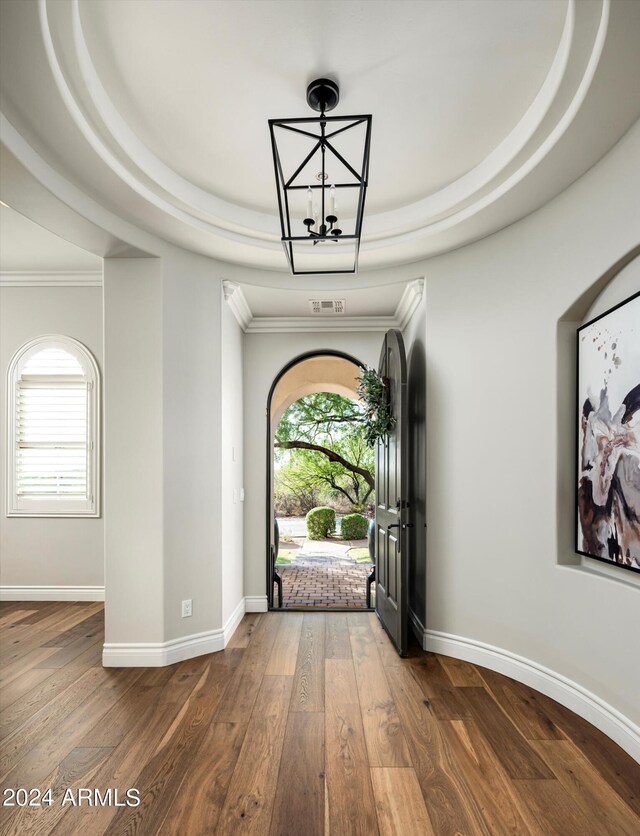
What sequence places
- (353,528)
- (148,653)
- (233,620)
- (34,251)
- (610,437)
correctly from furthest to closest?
(353,528) < (34,251) < (233,620) < (148,653) < (610,437)

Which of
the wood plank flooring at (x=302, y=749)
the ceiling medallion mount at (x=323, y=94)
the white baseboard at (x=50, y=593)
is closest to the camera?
the wood plank flooring at (x=302, y=749)

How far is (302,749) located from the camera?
242cm

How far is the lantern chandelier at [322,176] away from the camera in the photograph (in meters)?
2.25

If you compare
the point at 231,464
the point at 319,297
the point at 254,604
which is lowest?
the point at 254,604

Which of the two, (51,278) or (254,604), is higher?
(51,278)

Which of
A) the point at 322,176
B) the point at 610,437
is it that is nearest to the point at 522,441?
the point at 610,437

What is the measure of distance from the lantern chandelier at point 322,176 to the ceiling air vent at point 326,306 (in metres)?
0.45

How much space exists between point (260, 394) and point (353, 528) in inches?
271

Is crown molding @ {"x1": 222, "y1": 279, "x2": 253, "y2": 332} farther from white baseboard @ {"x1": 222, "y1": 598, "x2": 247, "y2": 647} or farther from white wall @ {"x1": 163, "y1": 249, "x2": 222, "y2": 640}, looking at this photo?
white baseboard @ {"x1": 222, "y1": 598, "x2": 247, "y2": 647}

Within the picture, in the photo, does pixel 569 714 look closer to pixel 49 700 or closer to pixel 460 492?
pixel 460 492

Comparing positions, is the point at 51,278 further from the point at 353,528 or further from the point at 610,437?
the point at 353,528

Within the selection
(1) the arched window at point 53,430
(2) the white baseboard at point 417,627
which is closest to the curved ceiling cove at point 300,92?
(1) the arched window at point 53,430

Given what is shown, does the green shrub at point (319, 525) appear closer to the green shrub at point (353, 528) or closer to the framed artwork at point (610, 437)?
the green shrub at point (353, 528)

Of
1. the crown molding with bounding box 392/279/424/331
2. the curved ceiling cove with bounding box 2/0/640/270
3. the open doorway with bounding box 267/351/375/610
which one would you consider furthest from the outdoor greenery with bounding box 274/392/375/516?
the curved ceiling cove with bounding box 2/0/640/270
